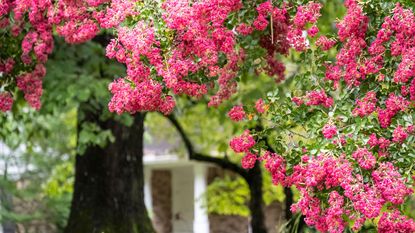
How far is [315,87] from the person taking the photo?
5531mm

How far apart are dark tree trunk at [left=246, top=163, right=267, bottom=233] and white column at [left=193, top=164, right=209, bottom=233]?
7.36 meters

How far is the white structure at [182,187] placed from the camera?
832 inches

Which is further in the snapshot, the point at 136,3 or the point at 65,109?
the point at 65,109

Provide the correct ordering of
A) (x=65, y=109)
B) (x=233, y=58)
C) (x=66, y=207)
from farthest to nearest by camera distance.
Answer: (x=66, y=207) < (x=65, y=109) < (x=233, y=58)

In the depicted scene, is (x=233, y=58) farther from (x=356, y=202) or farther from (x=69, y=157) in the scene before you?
(x=69, y=157)

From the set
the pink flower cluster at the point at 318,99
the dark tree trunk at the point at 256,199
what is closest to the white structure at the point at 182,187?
the dark tree trunk at the point at 256,199

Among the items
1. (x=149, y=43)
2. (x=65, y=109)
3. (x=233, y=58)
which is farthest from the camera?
(x=65, y=109)

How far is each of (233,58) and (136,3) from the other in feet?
4.17

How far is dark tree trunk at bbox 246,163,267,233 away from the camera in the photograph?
1233 cm

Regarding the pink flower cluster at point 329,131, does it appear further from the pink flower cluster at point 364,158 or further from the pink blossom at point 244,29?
the pink blossom at point 244,29

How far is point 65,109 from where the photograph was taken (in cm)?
991

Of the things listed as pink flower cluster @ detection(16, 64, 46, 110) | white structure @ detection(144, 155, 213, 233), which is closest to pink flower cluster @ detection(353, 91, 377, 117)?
pink flower cluster @ detection(16, 64, 46, 110)

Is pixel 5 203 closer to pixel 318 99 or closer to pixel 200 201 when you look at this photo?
pixel 200 201

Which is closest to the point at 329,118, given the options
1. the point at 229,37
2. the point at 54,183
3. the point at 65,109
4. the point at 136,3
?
the point at 229,37
